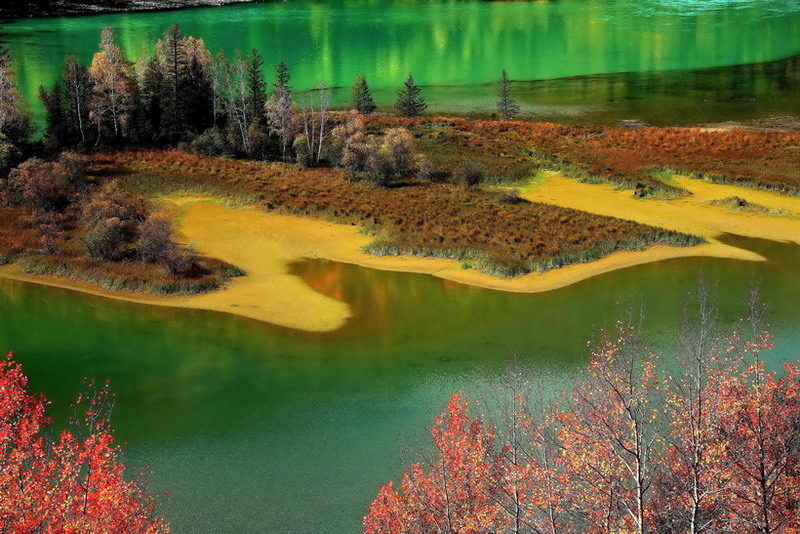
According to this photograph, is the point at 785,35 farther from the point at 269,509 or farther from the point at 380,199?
the point at 269,509

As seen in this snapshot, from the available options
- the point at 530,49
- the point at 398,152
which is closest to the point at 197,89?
the point at 398,152

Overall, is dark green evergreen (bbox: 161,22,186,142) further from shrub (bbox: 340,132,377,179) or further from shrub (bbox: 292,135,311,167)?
shrub (bbox: 340,132,377,179)

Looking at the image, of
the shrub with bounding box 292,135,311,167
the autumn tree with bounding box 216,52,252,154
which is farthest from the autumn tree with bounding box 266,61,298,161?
the autumn tree with bounding box 216,52,252,154

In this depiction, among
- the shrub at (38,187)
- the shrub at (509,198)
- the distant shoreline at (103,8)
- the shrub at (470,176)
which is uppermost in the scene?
the distant shoreline at (103,8)

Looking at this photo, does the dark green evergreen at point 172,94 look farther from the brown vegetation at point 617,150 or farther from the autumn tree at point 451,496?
the autumn tree at point 451,496

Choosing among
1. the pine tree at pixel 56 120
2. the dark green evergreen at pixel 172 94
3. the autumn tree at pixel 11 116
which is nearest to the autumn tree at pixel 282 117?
the dark green evergreen at pixel 172 94

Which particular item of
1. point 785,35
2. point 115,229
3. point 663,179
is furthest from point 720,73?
point 115,229
